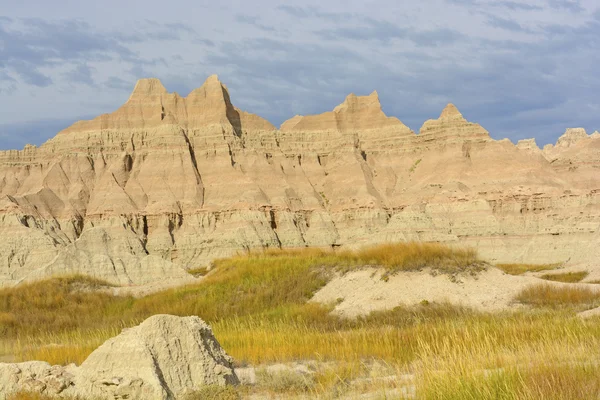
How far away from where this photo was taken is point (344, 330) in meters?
15.2

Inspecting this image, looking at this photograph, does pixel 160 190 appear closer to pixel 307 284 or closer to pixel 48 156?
pixel 48 156

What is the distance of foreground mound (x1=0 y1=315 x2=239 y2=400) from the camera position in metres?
8.29

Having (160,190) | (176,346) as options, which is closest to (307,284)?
(176,346)

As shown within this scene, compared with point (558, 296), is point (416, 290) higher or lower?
higher

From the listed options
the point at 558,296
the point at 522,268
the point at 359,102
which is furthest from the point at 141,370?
the point at 359,102

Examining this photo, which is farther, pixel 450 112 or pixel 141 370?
pixel 450 112

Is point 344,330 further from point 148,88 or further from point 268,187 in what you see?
point 148,88

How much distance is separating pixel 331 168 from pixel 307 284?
86.6 metres

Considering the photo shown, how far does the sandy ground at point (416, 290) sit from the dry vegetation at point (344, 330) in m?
0.47

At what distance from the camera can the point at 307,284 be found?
21188 mm

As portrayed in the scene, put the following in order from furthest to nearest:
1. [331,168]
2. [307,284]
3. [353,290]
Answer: [331,168], [307,284], [353,290]

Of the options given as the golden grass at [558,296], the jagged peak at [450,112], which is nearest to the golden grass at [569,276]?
the golden grass at [558,296]

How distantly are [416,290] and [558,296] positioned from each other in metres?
4.21

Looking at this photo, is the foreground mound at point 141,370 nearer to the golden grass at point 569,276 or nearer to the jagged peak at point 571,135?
the golden grass at point 569,276
